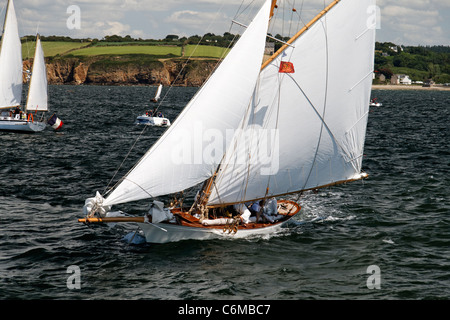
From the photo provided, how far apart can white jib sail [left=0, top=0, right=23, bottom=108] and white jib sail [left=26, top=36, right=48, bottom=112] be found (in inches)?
70.7

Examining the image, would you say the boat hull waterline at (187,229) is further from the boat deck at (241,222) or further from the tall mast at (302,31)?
the tall mast at (302,31)

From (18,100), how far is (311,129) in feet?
144

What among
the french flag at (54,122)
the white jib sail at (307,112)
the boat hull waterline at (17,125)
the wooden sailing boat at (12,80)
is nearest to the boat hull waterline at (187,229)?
the white jib sail at (307,112)

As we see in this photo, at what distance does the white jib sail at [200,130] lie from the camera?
20812 millimetres

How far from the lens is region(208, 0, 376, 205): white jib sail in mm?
25203

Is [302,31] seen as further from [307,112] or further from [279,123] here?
[279,123]

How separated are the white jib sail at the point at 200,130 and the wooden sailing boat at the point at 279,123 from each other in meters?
0.05

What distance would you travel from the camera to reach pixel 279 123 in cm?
2583

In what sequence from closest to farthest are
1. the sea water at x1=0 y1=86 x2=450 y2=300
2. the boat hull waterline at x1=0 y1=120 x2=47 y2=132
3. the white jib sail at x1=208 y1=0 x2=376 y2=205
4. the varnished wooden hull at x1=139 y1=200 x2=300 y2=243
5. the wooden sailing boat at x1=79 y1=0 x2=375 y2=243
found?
the sea water at x1=0 y1=86 x2=450 y2=300 → the wooden sailing boat at x1=79 y1=0 x2=375 y2=243 → the varnished wooden hull at x1=139 y1=200 x2=300 y2=243 → the white jib sail at x1=208 y1=0 x2=376 y2=205 → the boat hull waterline at x1=0 y1=120 x2=47 y2=132

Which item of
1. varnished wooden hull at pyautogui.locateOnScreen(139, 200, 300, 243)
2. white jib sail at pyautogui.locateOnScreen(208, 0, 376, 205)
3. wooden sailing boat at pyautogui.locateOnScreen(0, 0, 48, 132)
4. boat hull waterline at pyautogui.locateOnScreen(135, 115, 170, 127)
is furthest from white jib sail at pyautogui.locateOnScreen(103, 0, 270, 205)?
boat hull waterline at pyautogui.locateOnScreen(135, 115, 170, 127)

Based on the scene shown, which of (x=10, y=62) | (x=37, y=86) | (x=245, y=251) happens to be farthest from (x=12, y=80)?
(x=245, y=251)

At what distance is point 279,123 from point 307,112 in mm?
1592

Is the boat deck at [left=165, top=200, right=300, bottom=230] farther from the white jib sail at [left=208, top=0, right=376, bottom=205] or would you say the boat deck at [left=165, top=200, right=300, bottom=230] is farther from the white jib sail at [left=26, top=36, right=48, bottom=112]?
the white jib sail at [left=26, top=36, right=48, bottom=112]

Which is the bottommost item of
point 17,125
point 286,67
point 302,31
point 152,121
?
point 17,125
